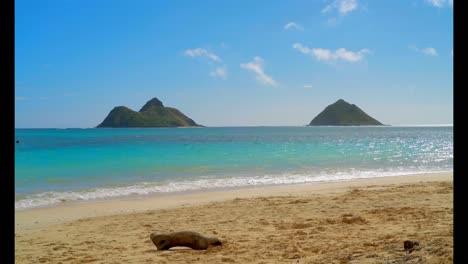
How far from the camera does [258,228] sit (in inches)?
311

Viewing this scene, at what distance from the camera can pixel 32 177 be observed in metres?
20.1

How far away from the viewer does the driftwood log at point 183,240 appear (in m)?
6.62

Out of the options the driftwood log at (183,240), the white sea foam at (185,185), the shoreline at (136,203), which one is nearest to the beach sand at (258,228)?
the shoreline at (136,203)

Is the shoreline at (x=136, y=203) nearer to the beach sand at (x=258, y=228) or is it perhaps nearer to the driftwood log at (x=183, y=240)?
the beach sand at (x=258, y=228)

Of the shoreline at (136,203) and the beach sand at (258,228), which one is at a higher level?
the beach sand at (258,228)

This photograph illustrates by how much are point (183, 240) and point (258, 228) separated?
1.84m

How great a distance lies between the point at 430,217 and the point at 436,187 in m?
6.36

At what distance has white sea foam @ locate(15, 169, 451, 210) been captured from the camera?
13215 mm

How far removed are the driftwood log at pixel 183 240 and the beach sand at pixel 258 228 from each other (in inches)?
→ 5.4
